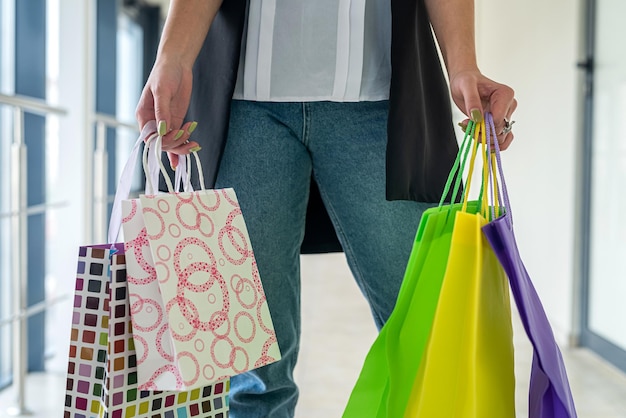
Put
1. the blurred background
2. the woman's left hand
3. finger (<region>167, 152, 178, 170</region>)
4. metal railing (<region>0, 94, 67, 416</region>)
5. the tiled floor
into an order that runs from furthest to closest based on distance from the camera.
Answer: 1. the blurred background
2. the tiled floor
3. metal railing (<region>0, 94, 67, 416</region>)
4. finger (<region>167, 152, 178, 170</region>)
5. the woman's left hand

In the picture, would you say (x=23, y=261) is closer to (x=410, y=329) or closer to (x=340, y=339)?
(x=340, y=339)

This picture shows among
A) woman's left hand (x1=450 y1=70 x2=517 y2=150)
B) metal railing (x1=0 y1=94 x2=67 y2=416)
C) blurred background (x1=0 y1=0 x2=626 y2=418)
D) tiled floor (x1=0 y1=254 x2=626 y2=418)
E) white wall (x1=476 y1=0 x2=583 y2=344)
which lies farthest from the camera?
white wall (x1=476 y1=0 x2=583 y2=344)

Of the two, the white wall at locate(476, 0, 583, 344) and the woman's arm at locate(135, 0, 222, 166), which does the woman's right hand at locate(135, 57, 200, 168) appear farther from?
the white wall at locate(476, 0, 583, 344)

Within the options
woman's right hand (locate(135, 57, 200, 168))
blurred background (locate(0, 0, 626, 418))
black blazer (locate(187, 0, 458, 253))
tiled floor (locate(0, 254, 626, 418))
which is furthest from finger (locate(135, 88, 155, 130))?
tiled floor (locate(0, 254, 626, 418))

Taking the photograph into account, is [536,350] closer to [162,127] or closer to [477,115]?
[477,115]

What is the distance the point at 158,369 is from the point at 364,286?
1.38 ft

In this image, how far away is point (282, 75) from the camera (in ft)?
3.38

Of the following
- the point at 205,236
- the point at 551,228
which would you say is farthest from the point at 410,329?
the point at 551,228

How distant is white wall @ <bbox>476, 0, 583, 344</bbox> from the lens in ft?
10.1

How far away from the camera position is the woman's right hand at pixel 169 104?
2.96ft

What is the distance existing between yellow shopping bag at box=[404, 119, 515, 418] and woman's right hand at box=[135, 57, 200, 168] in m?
0.37

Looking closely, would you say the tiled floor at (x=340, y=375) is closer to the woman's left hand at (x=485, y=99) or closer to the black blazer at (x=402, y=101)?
the black blazer at (x=402, y=101)

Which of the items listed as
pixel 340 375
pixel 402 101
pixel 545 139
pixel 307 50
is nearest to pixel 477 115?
pixel 402 101

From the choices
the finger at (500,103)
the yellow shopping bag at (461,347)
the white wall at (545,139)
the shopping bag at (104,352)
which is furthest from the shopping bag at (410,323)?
the white wall at (545,139)
